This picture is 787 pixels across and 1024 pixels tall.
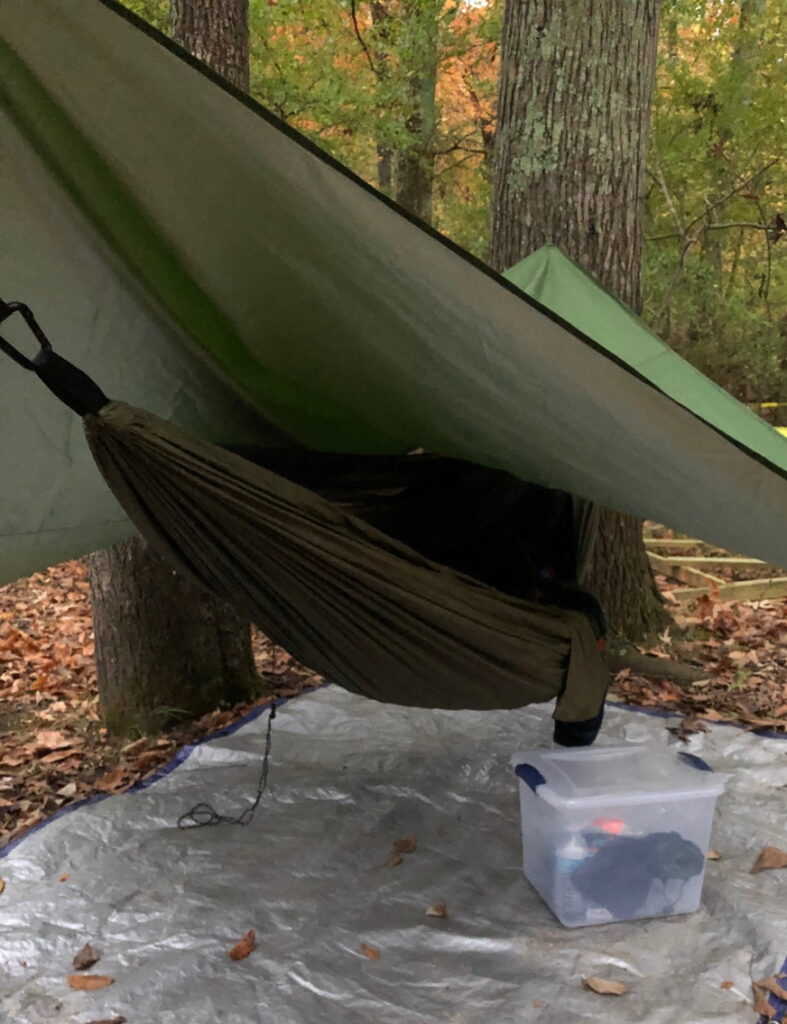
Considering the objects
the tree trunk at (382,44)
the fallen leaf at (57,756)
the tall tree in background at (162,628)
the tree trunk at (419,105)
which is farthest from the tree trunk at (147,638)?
the tree trunk at (382,44)

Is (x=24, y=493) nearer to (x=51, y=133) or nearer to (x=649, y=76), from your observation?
(x=51, y=133)

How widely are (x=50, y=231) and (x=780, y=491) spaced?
1.20 meters

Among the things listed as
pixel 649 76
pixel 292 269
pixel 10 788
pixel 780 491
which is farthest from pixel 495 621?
pixel 649 76

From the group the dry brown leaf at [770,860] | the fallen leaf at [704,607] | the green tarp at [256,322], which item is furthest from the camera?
the fallen leaf at [704,607]

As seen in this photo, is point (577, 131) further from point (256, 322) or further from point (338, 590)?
point (338, 590)

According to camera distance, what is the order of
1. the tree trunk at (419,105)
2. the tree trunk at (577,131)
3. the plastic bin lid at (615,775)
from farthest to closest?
the tree trunk at (419,105), the tree trunk at (577,131), the plastic bin lid at (615,775)

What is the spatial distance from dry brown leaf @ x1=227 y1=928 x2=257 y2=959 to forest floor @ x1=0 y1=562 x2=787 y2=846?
0.61m

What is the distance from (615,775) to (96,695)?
166 cm

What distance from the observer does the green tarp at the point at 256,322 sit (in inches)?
42.6

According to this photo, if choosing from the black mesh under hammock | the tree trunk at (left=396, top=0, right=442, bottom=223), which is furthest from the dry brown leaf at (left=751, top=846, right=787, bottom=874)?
the tree trunk at (left=396, top=0, right=442, bottom=223)

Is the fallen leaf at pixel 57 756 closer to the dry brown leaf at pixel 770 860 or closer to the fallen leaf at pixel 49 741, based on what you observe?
the fallen leaf at pixel 49 741

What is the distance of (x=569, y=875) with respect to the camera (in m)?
1.47

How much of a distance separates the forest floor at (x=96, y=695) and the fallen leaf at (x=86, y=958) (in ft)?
1.44

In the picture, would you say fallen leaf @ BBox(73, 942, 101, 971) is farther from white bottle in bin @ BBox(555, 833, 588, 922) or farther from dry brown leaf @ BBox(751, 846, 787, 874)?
dry brown leaf @ BBox(751, 846, 787, 874)
